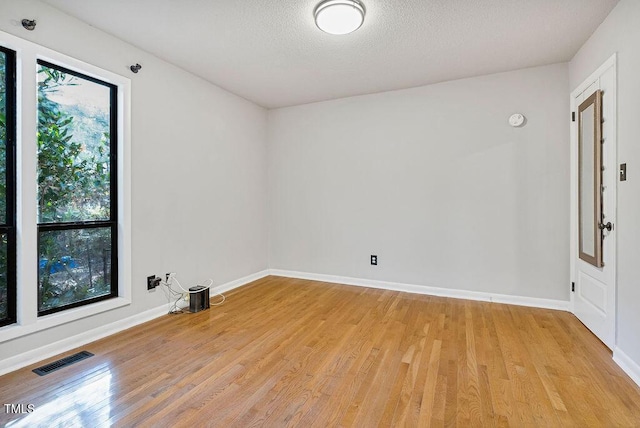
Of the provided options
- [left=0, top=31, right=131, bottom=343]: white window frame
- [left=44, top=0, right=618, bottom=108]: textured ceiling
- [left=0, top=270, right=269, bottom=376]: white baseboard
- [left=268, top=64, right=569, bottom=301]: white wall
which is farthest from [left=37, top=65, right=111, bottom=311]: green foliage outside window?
[left=268, top=64, right=569, bottom=301]: white wall

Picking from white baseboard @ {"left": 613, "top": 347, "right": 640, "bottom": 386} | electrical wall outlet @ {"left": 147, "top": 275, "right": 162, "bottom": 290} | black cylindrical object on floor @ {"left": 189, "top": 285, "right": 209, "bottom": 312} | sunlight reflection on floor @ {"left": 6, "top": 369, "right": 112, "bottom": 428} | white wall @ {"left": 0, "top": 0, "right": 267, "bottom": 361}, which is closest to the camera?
sunlight reflection on floor @ {"left": 6, "top": 369, "right": 112, "bottom": 428}

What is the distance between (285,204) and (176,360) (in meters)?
2.86

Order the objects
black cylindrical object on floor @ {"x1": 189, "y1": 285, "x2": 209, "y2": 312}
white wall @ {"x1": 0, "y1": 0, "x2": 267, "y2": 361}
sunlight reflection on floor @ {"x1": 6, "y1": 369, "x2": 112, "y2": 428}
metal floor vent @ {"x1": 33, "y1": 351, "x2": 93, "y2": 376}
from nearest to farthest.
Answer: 1. sunlight reflection on floor @ {"x1": 6, "y1": 369, "x2": 112, "y2": 428}
2. metal floor vent @ {"x1": 33, "y1": 351, "x2": 93, "y2": 376}
3. white wall @ {"x1": 0, "y1": 0, "x2": 267, "y2": 361}
4. black cylindrical object on floor @ {"x1": 189, "y1": 285, "x2": 209, "y2": 312}

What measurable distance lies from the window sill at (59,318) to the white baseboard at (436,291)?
2406 millimetres

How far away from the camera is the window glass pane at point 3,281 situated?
213 cm

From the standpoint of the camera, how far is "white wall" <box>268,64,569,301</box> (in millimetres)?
3332

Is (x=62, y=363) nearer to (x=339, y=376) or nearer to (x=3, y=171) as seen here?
(x=3, y=171)

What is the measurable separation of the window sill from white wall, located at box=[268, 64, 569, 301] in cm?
245

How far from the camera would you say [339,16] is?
7.50 feet

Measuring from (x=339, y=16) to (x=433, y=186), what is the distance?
7.51 feet

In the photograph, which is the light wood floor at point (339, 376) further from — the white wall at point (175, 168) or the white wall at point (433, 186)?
the white wall at point (433, 186)

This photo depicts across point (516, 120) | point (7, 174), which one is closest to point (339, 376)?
point (7, 174)

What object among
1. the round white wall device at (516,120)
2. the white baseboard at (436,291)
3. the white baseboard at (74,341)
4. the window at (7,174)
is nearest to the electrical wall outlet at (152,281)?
the white baseboard at (74,341)

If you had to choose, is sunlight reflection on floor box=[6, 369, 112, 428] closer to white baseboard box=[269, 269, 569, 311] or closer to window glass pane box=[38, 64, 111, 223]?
window glass pane box=[38, 64, 111, 223]
